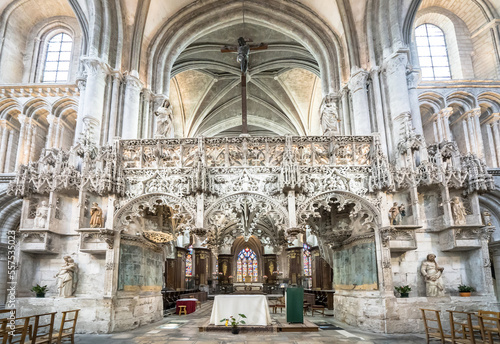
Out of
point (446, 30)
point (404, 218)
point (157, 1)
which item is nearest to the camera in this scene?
point (404, 218)

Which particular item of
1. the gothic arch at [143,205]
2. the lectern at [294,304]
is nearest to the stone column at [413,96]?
the lectern at [294,304]

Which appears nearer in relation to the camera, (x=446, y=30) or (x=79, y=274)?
(x=79, y=274)

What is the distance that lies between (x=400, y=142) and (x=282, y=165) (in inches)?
161

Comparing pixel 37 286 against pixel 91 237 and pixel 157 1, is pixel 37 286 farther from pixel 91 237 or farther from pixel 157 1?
pixel 157 1

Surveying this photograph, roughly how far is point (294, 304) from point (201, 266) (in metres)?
19.0

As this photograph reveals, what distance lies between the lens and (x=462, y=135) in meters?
17.9

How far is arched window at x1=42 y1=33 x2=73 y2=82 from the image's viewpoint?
63.5 feet

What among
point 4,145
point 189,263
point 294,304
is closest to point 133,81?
point 4,145

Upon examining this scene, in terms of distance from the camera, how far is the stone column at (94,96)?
1377 cm

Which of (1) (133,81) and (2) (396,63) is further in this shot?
(1) (133,81)

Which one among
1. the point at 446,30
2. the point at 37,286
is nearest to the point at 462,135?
the point at 446,30

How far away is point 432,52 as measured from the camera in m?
19.4

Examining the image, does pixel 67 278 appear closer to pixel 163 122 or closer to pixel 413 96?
pixel 163 122

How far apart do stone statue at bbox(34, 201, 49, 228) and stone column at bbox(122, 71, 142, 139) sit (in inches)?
157
